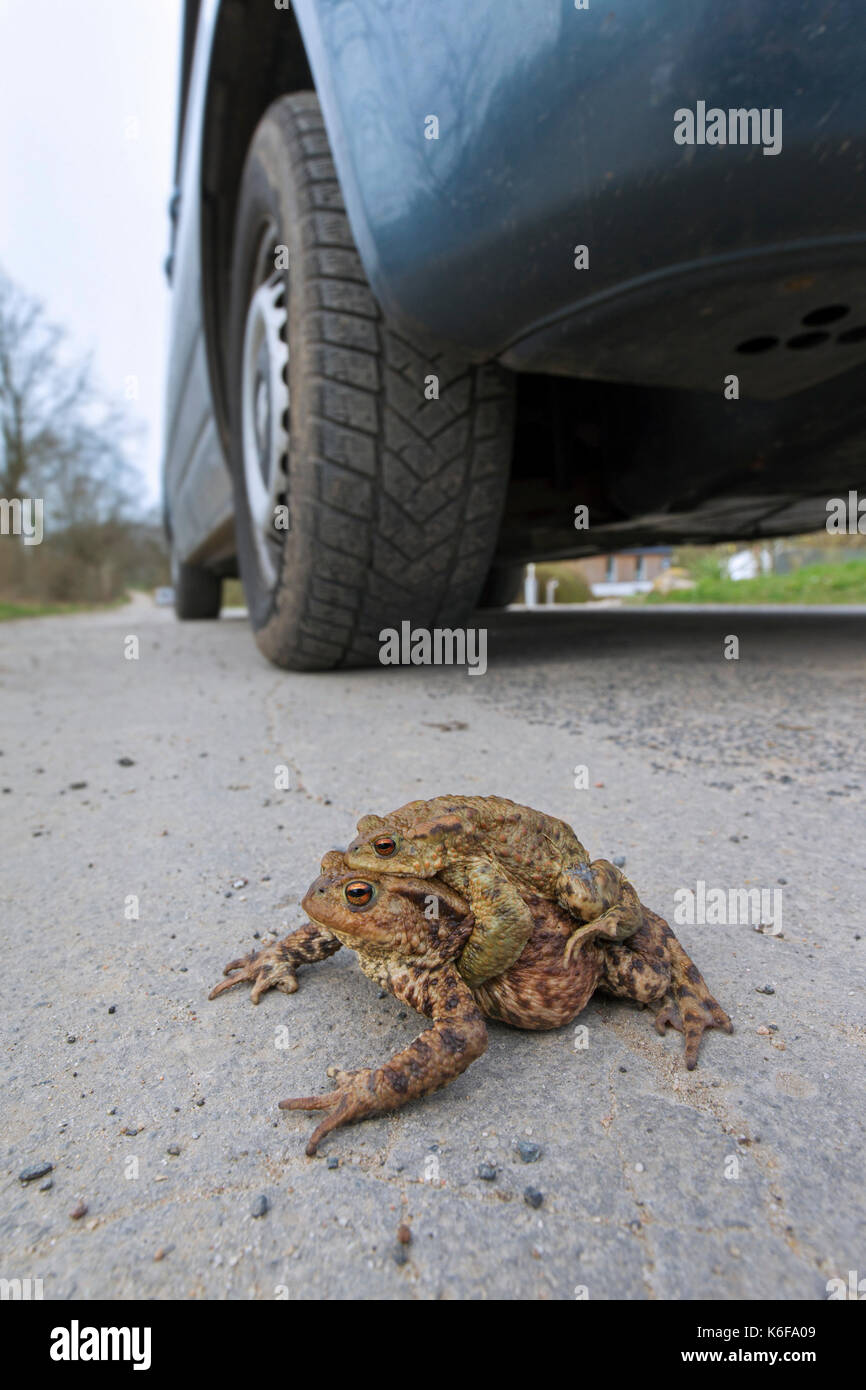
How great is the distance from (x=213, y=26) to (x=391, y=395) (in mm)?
1798

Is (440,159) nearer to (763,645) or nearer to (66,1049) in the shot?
(66,1049)

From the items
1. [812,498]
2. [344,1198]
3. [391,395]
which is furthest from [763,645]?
[344,1198]

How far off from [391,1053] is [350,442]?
196 centimetres

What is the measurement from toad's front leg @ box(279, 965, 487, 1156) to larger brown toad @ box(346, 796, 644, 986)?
8cm

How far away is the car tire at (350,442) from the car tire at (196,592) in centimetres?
641

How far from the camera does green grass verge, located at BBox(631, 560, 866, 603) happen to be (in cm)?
1066

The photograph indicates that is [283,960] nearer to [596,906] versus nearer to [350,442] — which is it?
[596,906]

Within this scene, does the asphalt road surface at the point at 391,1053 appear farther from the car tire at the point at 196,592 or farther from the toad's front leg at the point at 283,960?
the car tire at the point at 196,592

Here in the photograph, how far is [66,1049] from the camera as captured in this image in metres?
0.94

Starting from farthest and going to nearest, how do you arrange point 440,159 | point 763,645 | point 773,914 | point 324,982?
point 763,645, point 440,159, point 773,914, point 324,982

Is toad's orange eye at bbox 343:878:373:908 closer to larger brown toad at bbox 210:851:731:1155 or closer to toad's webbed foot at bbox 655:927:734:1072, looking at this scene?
larger brown toad at bbox 210:851:731:1155

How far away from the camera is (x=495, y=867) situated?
955 millimetres

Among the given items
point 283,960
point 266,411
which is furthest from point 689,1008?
point 266,411

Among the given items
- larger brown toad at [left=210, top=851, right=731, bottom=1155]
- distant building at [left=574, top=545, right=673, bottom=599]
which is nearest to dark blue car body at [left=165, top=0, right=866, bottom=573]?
larger brown toad at [left=210, top=851, right=731, bottom=1155]
